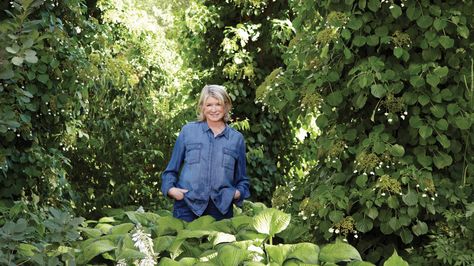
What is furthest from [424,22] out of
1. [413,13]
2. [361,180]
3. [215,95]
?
[215,95]

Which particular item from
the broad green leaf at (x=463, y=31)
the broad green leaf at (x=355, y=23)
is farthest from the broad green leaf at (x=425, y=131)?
the broad green leaf at (x=355, y=23)

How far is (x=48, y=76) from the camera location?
17.0 ft

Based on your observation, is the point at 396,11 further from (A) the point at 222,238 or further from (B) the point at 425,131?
(A) the point at 222,238

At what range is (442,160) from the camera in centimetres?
430

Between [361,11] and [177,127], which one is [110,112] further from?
[361,11]

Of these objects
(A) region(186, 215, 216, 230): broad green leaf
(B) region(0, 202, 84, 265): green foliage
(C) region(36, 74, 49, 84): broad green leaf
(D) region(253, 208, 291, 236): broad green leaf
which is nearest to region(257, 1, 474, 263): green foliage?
(D) region(253, 208, 291, 236): broad green leaf

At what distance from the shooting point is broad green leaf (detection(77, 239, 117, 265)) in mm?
4117

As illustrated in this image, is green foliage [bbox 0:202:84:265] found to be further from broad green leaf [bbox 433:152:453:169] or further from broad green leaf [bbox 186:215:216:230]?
broad green leaf [bbox 433:152:453:169]

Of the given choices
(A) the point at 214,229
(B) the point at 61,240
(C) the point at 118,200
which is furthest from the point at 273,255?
(C) the point at 118,200

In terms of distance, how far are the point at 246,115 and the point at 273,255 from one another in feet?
15.4

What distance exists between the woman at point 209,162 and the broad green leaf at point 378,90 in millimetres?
935

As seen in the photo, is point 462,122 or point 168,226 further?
point 168,226

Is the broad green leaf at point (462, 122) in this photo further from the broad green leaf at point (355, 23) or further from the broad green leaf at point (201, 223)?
the broad green leaf at point (201, 223)

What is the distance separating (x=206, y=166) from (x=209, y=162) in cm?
3
